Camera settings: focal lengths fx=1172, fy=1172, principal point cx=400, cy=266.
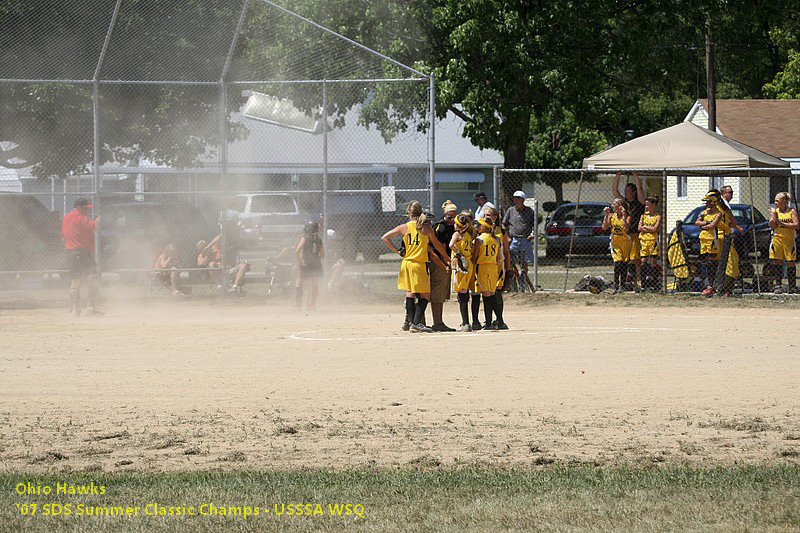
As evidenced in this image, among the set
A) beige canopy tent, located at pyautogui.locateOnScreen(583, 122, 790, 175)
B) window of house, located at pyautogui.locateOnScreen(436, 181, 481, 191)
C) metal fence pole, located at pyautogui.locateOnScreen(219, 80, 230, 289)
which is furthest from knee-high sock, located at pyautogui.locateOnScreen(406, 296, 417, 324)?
window of house, located at pyautogui.locateOnScreen(436, 181, 481, 191)

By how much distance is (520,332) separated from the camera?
14.8m

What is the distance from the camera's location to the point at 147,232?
73.2 ft

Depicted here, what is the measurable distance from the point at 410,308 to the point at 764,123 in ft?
89.8

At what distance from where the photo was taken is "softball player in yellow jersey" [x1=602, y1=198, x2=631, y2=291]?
65.2 feet

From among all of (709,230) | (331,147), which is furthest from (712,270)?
(331,147)

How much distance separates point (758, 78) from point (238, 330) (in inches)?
1702

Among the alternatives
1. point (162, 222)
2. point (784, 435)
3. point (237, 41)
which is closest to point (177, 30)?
point (237, 41)

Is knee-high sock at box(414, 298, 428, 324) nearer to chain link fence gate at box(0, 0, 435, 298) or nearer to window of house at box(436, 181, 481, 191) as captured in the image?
chain link fence gate at box(0, 0, 435, 298)

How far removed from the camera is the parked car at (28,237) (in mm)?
20609

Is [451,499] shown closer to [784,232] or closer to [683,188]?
[784,232]

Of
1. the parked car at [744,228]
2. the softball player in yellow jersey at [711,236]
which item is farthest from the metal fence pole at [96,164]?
the parked car at [744,228]

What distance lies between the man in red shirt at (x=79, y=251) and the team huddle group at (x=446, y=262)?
5336mm

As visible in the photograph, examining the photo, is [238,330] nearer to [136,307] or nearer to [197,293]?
[136,307]

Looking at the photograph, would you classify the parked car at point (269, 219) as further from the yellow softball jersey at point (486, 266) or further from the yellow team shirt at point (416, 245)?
the yellow softball jersey at point (486, 266)
